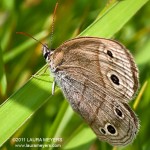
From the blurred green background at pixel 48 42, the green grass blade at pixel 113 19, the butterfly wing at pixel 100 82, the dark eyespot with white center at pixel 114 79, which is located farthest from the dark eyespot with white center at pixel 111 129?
the green grass blade at pixel 113 19

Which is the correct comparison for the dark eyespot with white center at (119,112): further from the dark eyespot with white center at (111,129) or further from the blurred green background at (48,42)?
the blurred green background at (48,42)

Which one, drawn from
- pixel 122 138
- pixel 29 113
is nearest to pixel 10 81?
pixel 29 113

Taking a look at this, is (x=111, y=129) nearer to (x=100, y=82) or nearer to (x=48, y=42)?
(x=100, y=82)

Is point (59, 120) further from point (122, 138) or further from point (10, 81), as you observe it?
point (10, 81)

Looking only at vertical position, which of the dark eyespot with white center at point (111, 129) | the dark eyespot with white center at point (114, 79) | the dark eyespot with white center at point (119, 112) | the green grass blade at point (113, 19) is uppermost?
the green grass blade at point (113, 19)

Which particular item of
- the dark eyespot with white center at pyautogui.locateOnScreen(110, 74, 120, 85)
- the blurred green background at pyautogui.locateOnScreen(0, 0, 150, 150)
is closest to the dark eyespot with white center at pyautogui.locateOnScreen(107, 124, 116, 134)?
the blurred green background at pyautogui.locateOnScreen(0, 0, 150, 150)

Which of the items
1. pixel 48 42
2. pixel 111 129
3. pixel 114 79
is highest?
pixel 48 42

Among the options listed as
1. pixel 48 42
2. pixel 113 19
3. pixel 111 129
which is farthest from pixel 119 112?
pixel 48 42

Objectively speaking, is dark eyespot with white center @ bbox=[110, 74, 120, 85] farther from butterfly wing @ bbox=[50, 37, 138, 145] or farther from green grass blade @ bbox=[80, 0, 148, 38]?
green grass blade @ bbox=[80, 0, 148, 38]
